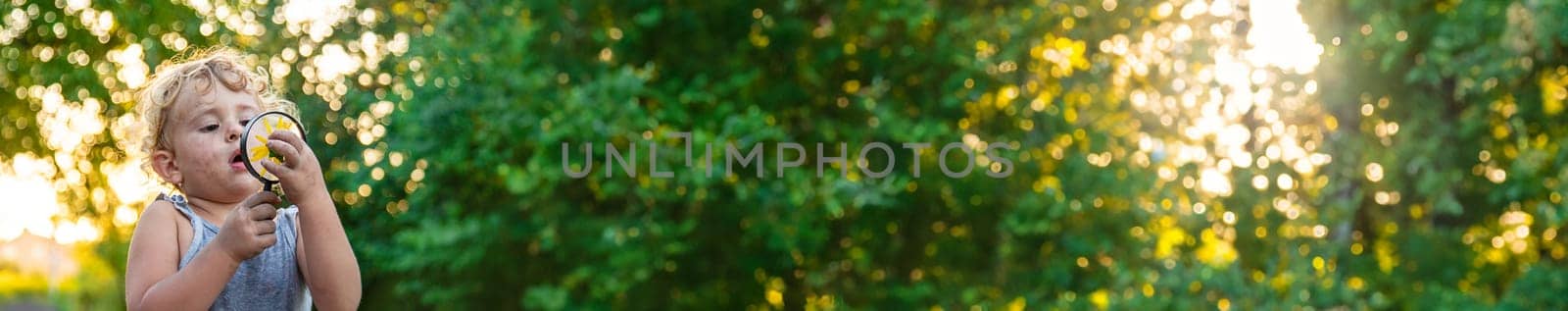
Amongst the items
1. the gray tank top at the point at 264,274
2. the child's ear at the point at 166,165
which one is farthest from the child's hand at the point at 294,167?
the child's ear at the point at 166,165

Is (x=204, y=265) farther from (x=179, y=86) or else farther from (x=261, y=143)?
(x=179, y=86)

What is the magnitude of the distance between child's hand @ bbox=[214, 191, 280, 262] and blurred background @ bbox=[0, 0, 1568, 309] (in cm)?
561

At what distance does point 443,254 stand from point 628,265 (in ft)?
3.15

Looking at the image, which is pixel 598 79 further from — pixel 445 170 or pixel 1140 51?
pixel 1140 51

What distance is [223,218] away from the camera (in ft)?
6.31

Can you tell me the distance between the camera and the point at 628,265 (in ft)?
24.7

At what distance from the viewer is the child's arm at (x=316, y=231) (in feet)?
5.63

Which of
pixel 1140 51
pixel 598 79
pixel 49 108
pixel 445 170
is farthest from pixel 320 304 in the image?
pixel 49 108

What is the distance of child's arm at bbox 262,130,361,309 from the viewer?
5.63 feet

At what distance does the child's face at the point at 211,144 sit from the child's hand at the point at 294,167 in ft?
0.57

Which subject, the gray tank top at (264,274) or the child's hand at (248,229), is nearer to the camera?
the child's hand at (248,229)
